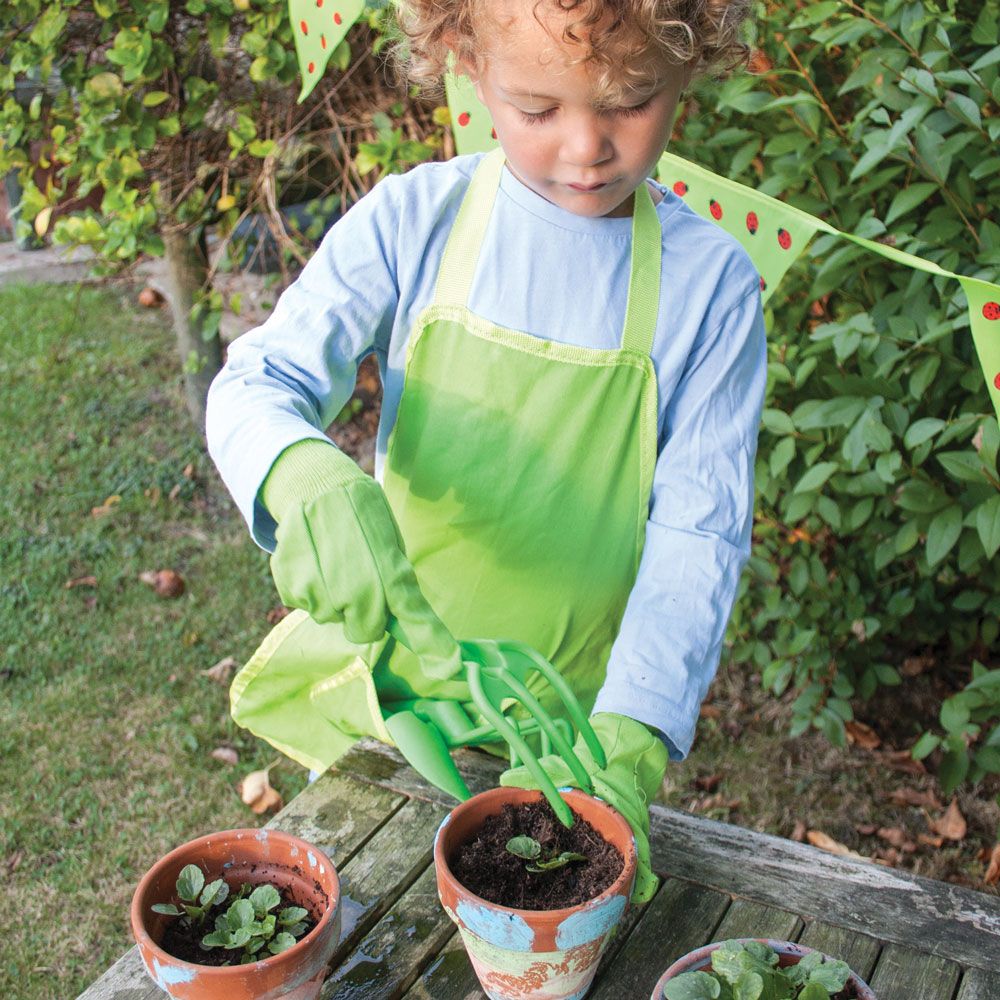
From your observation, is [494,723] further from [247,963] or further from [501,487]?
[501,487]

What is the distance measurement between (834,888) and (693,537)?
445 millimetres

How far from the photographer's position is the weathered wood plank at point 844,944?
4.20ft

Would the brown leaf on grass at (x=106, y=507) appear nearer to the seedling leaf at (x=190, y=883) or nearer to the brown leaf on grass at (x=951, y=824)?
the brown leaf on grass at (x=951, y=824)

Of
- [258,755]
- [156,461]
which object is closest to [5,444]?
[156,461]

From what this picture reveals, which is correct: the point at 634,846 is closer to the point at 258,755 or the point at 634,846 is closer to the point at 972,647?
the point at 258,755

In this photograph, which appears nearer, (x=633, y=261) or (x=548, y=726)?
(x=548, y=726)

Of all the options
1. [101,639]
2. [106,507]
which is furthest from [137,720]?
[106,507]

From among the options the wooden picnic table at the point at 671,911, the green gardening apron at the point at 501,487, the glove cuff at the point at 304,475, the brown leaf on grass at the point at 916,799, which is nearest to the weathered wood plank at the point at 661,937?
the wooden picnic table at the point at 671,911

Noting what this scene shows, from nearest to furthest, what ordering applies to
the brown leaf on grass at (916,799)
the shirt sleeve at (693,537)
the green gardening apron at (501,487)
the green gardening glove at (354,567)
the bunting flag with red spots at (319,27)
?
the green gardening glove at (354,567) < the shirt sleeve at (693,537) < the green gardening apron at (501,487) < the bunting flag with red spots at (319,27) < the brown leaf on grass at (916,799)

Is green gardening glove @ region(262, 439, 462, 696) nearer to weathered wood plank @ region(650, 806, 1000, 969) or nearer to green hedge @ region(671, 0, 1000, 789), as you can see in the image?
weathered wood plank @ region(650, 806, 1000, 969)

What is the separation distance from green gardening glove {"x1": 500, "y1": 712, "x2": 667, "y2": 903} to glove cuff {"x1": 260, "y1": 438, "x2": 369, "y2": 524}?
38 cm

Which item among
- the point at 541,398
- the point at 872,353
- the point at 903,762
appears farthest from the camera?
the point at 903,762

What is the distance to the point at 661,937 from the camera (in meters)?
1.30

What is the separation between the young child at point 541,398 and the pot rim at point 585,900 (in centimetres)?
4
